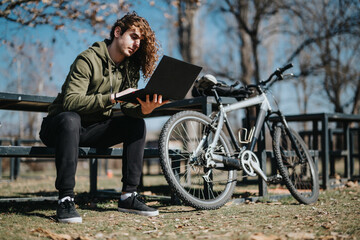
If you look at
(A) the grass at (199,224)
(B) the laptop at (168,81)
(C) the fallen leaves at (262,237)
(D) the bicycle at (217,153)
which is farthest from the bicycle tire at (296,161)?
(C) the fallen leaves at (262,237)

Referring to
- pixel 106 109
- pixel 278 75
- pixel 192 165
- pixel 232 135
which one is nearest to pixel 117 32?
pixel 106 109

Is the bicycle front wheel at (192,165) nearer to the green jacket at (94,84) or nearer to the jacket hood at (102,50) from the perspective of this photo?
the green jacket at (94,84)

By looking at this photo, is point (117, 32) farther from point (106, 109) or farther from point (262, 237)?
point (262, 237)

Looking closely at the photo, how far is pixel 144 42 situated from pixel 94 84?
1.87 ft

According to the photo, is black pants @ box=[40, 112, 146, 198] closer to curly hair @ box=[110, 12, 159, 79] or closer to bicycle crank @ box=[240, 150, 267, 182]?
curly hair @ box=[110, 12, 159, 79]

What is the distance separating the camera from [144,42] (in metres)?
3.13

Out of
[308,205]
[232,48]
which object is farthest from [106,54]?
[232,48]

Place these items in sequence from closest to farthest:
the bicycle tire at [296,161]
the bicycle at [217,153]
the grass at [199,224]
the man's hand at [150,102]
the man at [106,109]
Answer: the grass at [199,224]
the man at [106,109]
the man's hand at [150,102]
the bicycle at [217,153]
the bicycle tire at [296,161]

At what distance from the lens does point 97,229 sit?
2.35m

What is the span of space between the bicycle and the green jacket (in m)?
0.42

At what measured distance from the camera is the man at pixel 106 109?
2576 millimetres

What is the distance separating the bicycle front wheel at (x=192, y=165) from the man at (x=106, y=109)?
0.84 ft

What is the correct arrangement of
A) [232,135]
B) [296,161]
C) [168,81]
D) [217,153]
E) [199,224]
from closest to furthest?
[199,224] < [168,81] < [217,153] < [232,135] < [296,161]

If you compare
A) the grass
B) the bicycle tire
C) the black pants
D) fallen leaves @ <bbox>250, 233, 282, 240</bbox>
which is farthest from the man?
the bicycle tire
